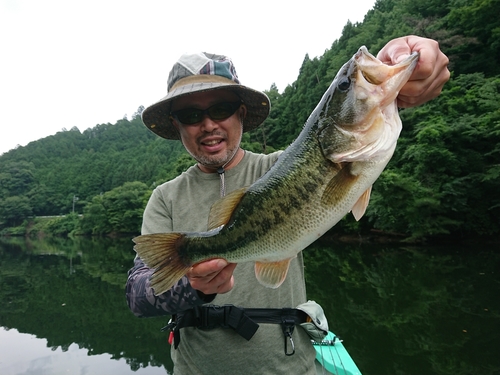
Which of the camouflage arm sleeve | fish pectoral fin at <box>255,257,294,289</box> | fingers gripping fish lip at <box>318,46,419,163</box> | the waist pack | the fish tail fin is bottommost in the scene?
the waist pack

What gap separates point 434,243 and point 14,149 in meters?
124

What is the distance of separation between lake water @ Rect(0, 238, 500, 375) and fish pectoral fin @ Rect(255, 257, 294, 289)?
6.27 metres

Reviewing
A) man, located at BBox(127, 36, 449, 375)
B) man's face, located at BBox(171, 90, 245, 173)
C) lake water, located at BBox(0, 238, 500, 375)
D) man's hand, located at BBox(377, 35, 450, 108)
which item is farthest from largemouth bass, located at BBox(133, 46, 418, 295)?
lake water, located at BBox(0, 238, 500, 375)

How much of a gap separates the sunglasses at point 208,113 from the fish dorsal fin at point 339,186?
108 centimetres

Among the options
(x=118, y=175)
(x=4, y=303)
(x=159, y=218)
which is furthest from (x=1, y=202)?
(x=159, y=218)

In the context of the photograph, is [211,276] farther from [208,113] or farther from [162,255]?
[208,113]

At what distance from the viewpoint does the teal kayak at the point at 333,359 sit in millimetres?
3635

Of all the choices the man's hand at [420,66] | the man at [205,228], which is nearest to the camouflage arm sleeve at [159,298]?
the man at [205,228]

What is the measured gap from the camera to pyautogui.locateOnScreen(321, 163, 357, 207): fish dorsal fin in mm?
1893

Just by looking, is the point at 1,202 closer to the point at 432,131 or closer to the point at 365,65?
the point at 432,131

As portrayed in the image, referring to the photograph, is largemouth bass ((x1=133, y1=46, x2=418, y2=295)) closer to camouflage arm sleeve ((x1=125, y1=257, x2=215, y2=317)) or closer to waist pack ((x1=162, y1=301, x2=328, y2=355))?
camouflage arm sleeve ((x1=125, y1=257, x2=215, y2=317))

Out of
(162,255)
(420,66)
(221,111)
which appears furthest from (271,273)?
(420,66)

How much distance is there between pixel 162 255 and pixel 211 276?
33 centimetres

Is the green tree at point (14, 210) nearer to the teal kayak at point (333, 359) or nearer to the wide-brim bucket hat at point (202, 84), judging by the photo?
the teal kayak at point (333, 359)
